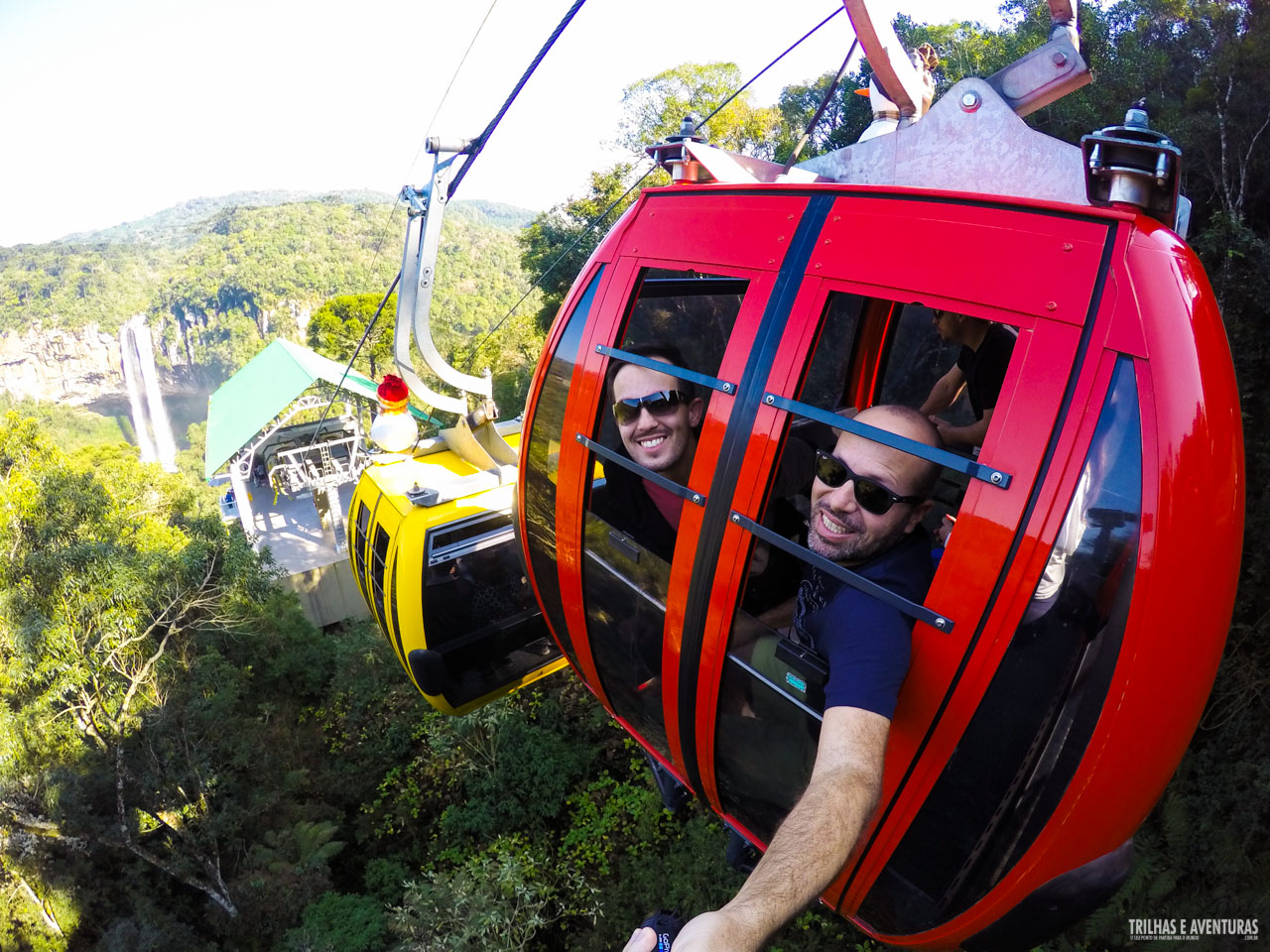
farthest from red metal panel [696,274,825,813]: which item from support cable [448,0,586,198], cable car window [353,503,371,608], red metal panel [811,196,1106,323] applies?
cable car window [353,503,371,608]

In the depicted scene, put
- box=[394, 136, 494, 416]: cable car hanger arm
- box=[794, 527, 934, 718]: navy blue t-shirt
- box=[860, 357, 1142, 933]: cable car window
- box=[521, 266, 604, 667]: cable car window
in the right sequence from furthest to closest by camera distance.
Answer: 1. box=[394, 136, 494, 416]: cable car hanger arm
2. box=[521, 266, 604, 667]: cable car window
3. box=[794, 527, 934, 718]: navy blue t-shirt
4. box=[860, 357, 1142, 933]: cable car window

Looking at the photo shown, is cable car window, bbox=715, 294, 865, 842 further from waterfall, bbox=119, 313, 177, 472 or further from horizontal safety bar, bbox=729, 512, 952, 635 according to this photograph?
waterfall, bbox=119, 313, 177, 472

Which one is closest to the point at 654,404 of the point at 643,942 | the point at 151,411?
the point at 643,942

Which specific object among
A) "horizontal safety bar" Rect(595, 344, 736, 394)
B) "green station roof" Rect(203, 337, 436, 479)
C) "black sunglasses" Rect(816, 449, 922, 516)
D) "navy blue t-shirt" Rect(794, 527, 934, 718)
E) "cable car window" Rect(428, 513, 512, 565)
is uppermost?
"horizontal safety bar" Rect(595, 344, 736, 394)

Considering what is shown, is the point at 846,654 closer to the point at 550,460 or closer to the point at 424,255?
the point at 550,460

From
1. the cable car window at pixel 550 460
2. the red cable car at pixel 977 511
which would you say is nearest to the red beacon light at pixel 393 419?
the cable car window at pixel 550 460

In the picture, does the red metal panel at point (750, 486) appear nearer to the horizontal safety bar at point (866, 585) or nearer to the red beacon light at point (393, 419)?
the horizontal safety bar at point (866, 585)

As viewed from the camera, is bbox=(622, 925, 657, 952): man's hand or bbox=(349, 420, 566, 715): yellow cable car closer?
bbox=(622, 925, 657, 952): man's hand
